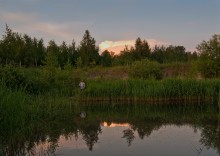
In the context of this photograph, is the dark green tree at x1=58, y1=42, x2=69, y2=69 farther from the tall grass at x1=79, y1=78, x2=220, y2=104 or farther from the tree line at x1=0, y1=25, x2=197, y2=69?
the tall grass at x1=79, y1=78, x2=220, y2=104

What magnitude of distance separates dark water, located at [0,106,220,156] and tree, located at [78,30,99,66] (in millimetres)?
29151

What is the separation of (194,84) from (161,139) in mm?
11261

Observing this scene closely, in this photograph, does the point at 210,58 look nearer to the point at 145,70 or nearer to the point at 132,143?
the point at 145,70

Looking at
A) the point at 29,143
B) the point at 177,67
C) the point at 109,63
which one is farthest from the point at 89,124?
the point at 109,63

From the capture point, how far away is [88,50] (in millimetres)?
46344

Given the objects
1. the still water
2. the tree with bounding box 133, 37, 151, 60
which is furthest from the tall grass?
the tree with bounding box 133, 37, 151, 60

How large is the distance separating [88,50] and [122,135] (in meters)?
35.8

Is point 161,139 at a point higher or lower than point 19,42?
lower

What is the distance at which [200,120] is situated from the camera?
14133 mm

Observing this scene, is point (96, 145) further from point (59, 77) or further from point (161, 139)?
point (59, 77)

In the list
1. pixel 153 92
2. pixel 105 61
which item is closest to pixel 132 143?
pixel 153 92

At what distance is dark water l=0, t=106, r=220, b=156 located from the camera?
8.60 metres

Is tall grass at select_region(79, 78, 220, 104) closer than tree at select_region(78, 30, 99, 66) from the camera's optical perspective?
Yes

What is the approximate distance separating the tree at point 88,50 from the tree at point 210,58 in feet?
55.7
